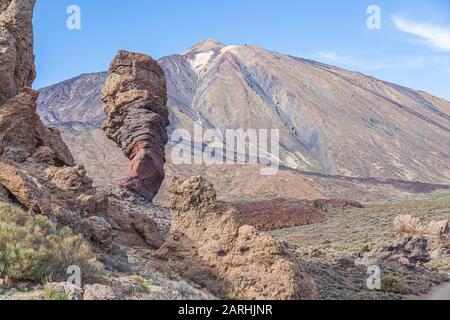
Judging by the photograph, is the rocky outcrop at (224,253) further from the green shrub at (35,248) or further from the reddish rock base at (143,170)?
the reddish rock base at (143,170)

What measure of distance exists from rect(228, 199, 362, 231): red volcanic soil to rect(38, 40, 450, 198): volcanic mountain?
871 inches

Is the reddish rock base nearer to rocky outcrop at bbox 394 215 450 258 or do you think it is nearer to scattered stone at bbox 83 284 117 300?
rocky outcrop at bbox 394 215 450 258

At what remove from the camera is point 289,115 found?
136375 millimetres

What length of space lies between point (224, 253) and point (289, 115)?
128 meters

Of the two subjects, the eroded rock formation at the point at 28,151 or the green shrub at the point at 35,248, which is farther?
the eroded rock formation at the point at 28,151

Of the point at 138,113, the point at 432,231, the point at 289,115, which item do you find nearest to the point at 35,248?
the point at 138,113

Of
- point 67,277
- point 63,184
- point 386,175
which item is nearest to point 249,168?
point 386,175

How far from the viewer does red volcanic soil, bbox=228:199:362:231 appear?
133ft

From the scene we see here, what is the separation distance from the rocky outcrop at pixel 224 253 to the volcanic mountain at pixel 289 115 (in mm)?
61898

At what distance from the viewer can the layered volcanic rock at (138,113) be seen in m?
26.5

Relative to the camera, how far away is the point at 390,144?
12731 cm

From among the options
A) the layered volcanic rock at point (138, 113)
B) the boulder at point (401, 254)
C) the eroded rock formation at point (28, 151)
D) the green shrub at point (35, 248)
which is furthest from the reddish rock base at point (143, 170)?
the green shrub at point (35, 248)

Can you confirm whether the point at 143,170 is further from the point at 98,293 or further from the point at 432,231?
the point at 98,293

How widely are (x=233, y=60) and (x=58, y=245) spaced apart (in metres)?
165
